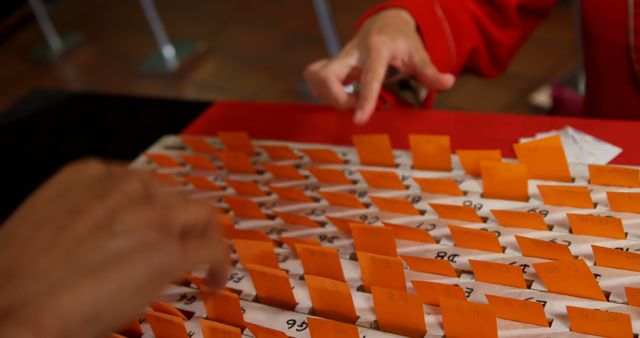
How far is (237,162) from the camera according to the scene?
1093 millimetres

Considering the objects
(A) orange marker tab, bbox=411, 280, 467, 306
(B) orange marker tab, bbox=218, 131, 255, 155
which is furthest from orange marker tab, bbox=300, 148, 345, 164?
(A) orange marker tab, bbox=411, 280, 467, 306

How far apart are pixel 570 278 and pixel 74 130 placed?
1.19 meters

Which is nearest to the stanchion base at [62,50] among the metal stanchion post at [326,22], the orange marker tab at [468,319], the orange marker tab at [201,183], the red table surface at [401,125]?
the metal stanchion post at [326,22]

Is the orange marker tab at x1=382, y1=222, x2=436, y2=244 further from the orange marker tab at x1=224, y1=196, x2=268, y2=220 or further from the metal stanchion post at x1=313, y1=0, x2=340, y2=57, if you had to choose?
the metal stanchion post at x1=313, y1=0, x2=340, y2=57

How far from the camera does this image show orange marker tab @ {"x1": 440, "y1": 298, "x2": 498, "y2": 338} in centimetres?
64

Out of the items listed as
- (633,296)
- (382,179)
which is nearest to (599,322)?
(633,296)

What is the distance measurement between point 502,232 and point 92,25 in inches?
164

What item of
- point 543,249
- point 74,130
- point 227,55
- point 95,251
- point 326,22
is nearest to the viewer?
point 95,251

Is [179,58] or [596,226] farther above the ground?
[596,226]

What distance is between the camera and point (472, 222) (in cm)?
82

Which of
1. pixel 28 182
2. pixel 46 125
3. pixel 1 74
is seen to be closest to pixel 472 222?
pixel 28 182

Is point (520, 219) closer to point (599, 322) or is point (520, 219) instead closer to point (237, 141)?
point (599, 322)

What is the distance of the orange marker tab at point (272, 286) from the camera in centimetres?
78

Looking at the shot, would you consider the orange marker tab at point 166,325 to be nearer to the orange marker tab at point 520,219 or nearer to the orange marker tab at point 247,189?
the orange marker tab at point 247,189
